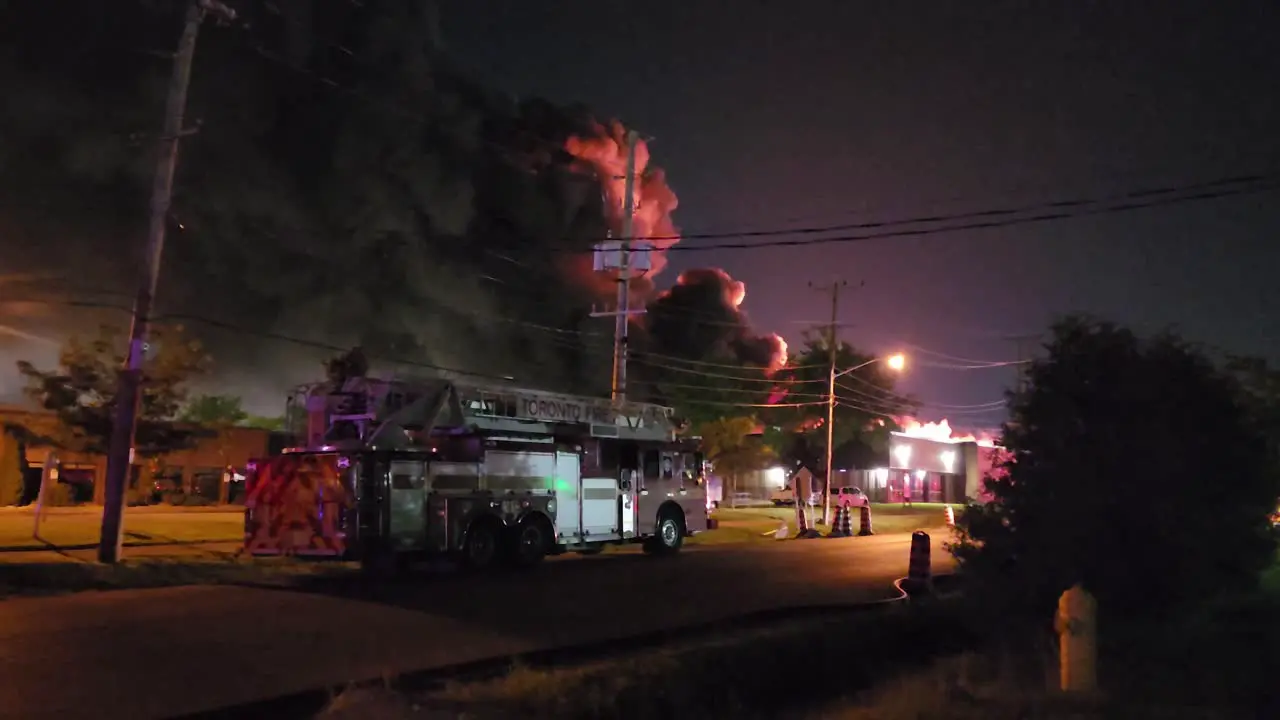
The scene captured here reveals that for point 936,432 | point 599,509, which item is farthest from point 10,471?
point 936,432

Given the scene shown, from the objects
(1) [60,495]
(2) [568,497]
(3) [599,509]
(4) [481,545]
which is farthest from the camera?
(1) [60,495]

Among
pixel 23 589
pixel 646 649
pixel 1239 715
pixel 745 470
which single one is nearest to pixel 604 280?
pixel 745 470

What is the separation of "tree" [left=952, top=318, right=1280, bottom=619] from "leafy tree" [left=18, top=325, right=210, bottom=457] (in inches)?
742

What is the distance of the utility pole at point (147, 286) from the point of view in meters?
17.4

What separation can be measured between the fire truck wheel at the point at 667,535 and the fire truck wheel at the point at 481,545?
15.7ft

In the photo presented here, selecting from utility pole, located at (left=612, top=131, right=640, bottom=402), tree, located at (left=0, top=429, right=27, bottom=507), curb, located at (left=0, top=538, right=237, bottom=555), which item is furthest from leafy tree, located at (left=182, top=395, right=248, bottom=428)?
curb, located at (left=0, top=538, right=237, bottom=555)

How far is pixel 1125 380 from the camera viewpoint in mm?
10609

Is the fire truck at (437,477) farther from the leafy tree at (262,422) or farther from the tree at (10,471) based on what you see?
the leafy tree at (262,422)

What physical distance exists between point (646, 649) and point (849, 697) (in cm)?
265

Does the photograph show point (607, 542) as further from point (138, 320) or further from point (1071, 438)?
point (1071, 438)

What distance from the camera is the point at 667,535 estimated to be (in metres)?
22.5

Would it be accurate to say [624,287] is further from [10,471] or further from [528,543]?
[10,471]

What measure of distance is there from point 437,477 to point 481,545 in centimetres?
154

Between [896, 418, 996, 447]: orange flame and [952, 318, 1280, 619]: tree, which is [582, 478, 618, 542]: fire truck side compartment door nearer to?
[952, 318, 1280, 619]: tree
